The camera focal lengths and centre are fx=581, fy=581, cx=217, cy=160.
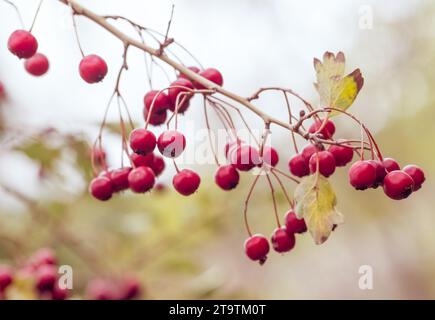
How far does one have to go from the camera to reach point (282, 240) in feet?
3.78

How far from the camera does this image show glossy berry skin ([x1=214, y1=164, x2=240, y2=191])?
1.15 metres

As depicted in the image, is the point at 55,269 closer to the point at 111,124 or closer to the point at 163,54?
the point at 111,124

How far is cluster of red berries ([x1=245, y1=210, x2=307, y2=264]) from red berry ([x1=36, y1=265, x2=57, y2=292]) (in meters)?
0.81

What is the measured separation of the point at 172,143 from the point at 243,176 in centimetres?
170

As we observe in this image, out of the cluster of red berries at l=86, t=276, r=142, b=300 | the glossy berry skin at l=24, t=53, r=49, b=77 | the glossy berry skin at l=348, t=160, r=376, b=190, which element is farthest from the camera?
the cluster of red berries at l=86, t=276, r=142, b=300

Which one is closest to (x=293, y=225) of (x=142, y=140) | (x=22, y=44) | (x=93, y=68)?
(x=142, y=140)

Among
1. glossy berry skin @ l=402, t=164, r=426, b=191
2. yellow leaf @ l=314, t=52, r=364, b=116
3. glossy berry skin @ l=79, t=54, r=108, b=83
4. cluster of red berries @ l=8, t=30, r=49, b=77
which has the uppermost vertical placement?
cluster of red berries @ l=8, t=30, r=49, b=77

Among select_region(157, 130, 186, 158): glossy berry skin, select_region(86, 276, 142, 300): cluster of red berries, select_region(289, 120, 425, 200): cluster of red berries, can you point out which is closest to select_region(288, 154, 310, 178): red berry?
select_region(289, 120, 425, 200): cluster of red berries

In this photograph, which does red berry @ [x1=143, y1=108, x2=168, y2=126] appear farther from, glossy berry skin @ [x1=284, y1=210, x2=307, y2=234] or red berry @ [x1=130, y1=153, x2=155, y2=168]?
glossy berry skin @ [x1=284, y1=210, x2=307, y2=234]

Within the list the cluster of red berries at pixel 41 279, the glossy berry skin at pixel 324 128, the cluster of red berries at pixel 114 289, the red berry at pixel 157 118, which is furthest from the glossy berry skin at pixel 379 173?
the cluster of red berries at pixel 114 289

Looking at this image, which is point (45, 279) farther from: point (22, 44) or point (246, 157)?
point (246, 157)

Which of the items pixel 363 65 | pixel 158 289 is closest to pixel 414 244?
pixel 363 65

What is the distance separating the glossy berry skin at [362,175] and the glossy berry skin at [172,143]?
29 cm

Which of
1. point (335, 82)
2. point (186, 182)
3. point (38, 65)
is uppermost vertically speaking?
point (38, 65)
